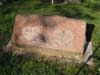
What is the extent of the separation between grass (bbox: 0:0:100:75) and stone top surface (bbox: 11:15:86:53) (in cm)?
42

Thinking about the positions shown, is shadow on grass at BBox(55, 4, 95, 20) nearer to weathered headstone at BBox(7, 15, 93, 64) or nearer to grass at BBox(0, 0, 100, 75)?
grass at BBox(0, 0, 100, 75)

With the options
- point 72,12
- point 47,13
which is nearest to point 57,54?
point 47,13

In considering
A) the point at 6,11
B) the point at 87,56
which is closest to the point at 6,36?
the point at 6,11

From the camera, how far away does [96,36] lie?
856cm

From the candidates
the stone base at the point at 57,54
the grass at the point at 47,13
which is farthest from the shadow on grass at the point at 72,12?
the stone base at the point at 57,54

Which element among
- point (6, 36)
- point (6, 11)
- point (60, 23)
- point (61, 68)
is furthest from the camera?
point (6, 11)

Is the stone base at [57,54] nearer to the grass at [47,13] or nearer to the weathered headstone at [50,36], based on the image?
the weathered headstone at [50,36]

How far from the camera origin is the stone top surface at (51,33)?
23.8ft

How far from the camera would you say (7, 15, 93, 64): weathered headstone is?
284 inches

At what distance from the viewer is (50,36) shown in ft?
24.2

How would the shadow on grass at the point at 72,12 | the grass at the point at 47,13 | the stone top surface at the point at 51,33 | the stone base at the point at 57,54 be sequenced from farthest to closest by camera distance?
the shadow on grass at the point at 72,12
the stone top surface at the point at 51,33
the stone base at the point at 57,54
the grass at the point at 47,13

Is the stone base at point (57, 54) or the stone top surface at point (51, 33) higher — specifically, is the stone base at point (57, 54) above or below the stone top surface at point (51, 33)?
below

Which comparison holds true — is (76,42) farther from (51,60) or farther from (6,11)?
(6,11)

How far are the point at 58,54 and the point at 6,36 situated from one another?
2.03m
